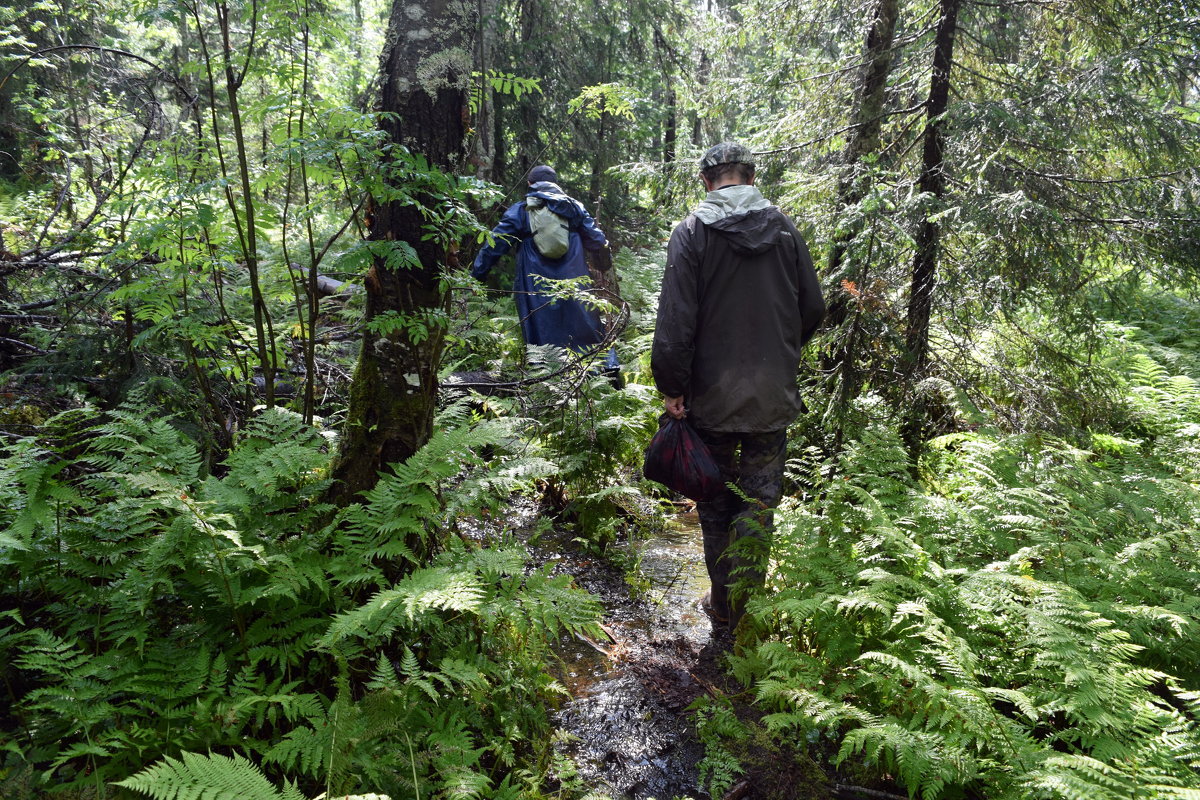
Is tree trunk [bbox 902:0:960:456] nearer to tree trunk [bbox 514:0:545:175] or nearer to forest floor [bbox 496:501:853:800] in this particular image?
forest floor [bbox 496:501:853:800]

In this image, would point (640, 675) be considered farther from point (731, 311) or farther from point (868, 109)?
point (868, 109)

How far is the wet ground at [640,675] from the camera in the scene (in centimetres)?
305

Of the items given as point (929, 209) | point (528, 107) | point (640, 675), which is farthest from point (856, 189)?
point (528, 107)

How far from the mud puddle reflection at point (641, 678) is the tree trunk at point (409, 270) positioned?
5.20ft

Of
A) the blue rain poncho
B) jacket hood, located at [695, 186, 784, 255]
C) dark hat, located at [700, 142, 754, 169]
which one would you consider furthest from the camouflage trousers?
the blue rain poncho

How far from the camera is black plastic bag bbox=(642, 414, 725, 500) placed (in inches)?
159

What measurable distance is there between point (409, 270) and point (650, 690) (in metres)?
2.61

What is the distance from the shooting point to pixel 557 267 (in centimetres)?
752

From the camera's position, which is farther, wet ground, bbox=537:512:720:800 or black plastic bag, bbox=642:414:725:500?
black plastic bag, bbox=642:414:725:500

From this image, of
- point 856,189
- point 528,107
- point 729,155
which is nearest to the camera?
point 729,155

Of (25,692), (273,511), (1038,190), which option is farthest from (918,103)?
(25,692)

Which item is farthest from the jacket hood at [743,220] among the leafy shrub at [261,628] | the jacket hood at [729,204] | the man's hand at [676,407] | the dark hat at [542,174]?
the dark hat at [542,174]

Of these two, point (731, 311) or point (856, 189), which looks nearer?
point (731, 311)

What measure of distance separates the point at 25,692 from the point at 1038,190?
7.11 metres
